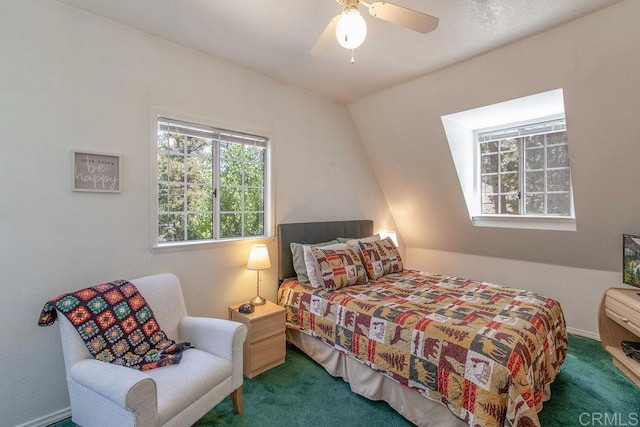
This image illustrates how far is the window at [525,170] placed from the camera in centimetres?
316

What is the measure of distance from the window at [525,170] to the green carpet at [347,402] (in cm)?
162

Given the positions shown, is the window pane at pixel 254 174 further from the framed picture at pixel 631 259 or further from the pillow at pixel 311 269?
the framed picture at pixel 631 259

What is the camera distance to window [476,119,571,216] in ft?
10.4

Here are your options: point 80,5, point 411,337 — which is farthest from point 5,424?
point 80,5

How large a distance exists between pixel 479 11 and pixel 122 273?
9.86 feet

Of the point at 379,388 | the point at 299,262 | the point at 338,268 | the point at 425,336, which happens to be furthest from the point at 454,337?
the point at 299,262

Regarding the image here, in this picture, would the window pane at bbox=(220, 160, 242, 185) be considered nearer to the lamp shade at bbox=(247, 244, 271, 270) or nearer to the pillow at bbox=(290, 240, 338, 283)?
the lamp shade at bbox=(247, 244, 271, 270)

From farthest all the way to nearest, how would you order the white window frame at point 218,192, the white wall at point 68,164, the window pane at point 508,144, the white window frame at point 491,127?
the window pane at point 508,144
the white window frame at point 491,127
the white window frame at point 218,192
the white wall at point 68,164

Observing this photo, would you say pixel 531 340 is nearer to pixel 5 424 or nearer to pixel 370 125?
pixel 370 125

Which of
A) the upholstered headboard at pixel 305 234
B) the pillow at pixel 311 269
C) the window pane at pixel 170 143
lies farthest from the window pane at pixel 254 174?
the pillow at pixel 311 269

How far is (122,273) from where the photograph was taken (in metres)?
2.14

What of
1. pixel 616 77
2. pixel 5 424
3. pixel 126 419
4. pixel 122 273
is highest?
pixel 616 77

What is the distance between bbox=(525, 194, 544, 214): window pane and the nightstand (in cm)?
297

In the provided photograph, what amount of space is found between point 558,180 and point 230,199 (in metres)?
3.42
